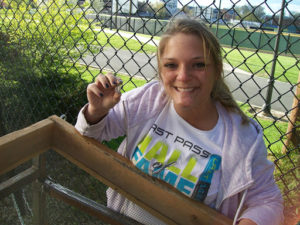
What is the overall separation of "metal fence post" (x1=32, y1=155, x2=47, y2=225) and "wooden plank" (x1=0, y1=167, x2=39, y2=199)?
24 mm

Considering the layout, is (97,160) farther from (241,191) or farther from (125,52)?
(125,52)

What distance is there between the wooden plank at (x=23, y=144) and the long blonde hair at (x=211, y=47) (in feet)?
1.87

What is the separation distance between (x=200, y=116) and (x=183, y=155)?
0.64 feet

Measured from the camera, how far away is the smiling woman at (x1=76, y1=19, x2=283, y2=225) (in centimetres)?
109

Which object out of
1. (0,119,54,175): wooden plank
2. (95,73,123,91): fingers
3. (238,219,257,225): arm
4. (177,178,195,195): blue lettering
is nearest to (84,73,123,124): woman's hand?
(95,73,123,91): fingers

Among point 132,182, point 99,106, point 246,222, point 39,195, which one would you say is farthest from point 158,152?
point 39,195

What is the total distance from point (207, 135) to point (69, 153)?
549 mm

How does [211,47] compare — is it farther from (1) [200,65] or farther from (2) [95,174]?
(2) [95,174]

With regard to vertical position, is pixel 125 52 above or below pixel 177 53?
above

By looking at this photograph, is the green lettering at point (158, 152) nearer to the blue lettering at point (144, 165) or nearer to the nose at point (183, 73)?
the blue lettering at point (144, 165)

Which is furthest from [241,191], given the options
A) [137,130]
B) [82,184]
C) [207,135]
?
[82,184]

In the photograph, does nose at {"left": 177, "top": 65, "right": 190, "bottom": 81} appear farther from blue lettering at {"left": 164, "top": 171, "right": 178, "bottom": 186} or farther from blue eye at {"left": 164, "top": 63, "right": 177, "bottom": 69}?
blue lettering at {"left": 164, "top": 171, "right": 178, "bottom": 186}

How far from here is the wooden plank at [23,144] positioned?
943mm

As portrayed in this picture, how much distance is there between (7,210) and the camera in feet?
7.09
